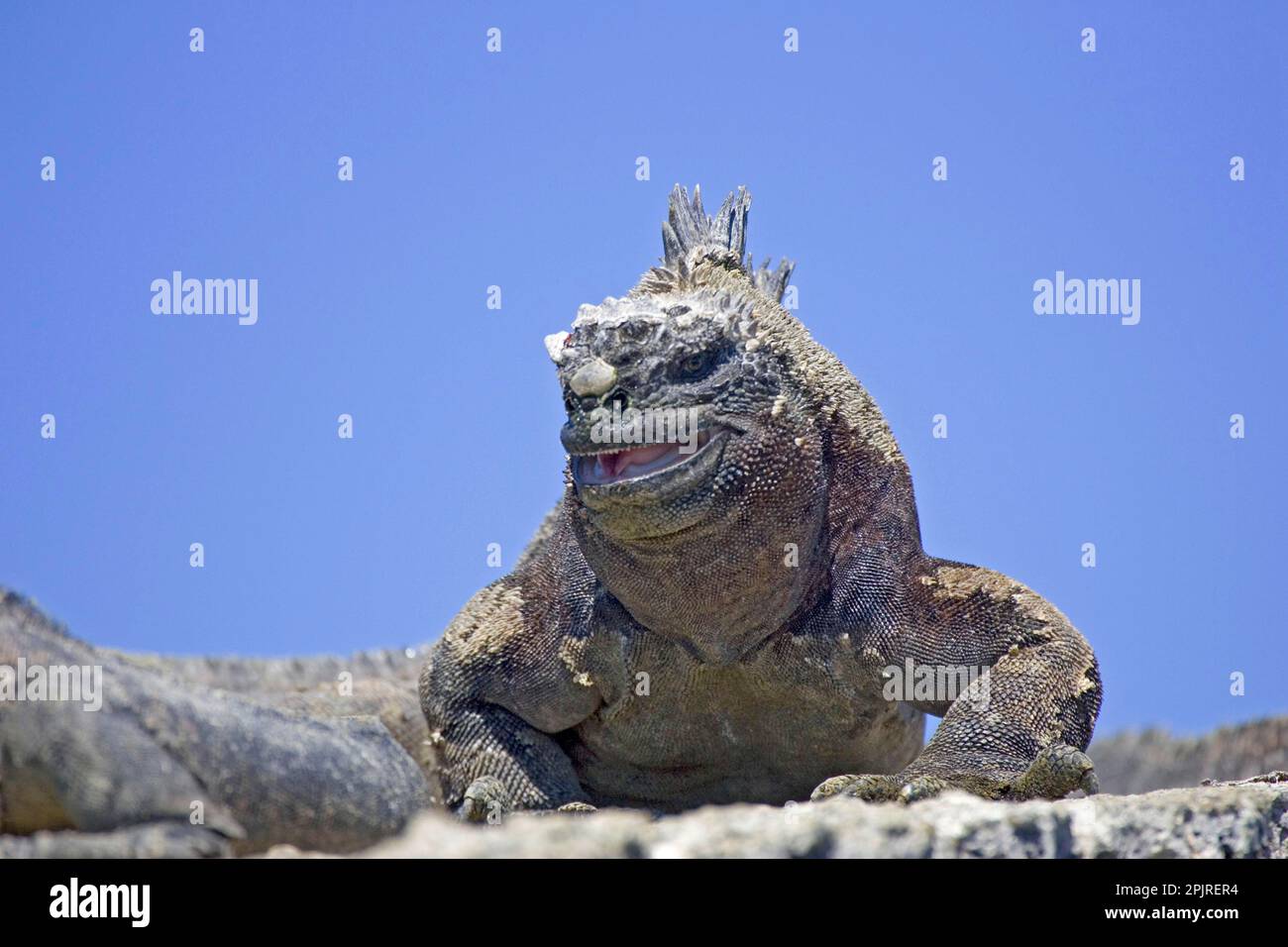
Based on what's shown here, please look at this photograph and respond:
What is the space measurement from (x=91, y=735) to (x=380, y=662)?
806cm

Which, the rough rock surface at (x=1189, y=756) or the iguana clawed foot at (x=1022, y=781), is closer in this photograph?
the iguana clawed foot at (x=1022, y=781)

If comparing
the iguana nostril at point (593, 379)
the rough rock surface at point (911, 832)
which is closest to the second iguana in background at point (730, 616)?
the iguana nostril at point (593, 379)

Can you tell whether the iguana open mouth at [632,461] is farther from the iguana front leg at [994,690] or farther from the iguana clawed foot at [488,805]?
the iguana clawed foot at [488,805]

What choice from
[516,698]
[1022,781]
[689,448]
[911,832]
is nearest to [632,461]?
[689,448]

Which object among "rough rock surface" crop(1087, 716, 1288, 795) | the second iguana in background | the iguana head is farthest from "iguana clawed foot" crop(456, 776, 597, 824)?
"rough rock surface" crop(1087, 716, 1288, 795)

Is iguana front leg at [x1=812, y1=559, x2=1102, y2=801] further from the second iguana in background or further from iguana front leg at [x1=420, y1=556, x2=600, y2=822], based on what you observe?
iguana front leg at [x1=420, y1=556, x2=600, y2=822]

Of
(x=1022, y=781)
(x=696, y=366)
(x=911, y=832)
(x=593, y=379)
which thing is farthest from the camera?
(x=696, y=366)

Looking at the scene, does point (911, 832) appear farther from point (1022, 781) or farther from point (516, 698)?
point (516, 698)

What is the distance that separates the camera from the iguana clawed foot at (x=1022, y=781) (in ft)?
19.4

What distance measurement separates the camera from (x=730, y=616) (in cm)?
688

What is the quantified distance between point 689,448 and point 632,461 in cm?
25

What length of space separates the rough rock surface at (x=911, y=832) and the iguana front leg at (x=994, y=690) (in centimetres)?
80
